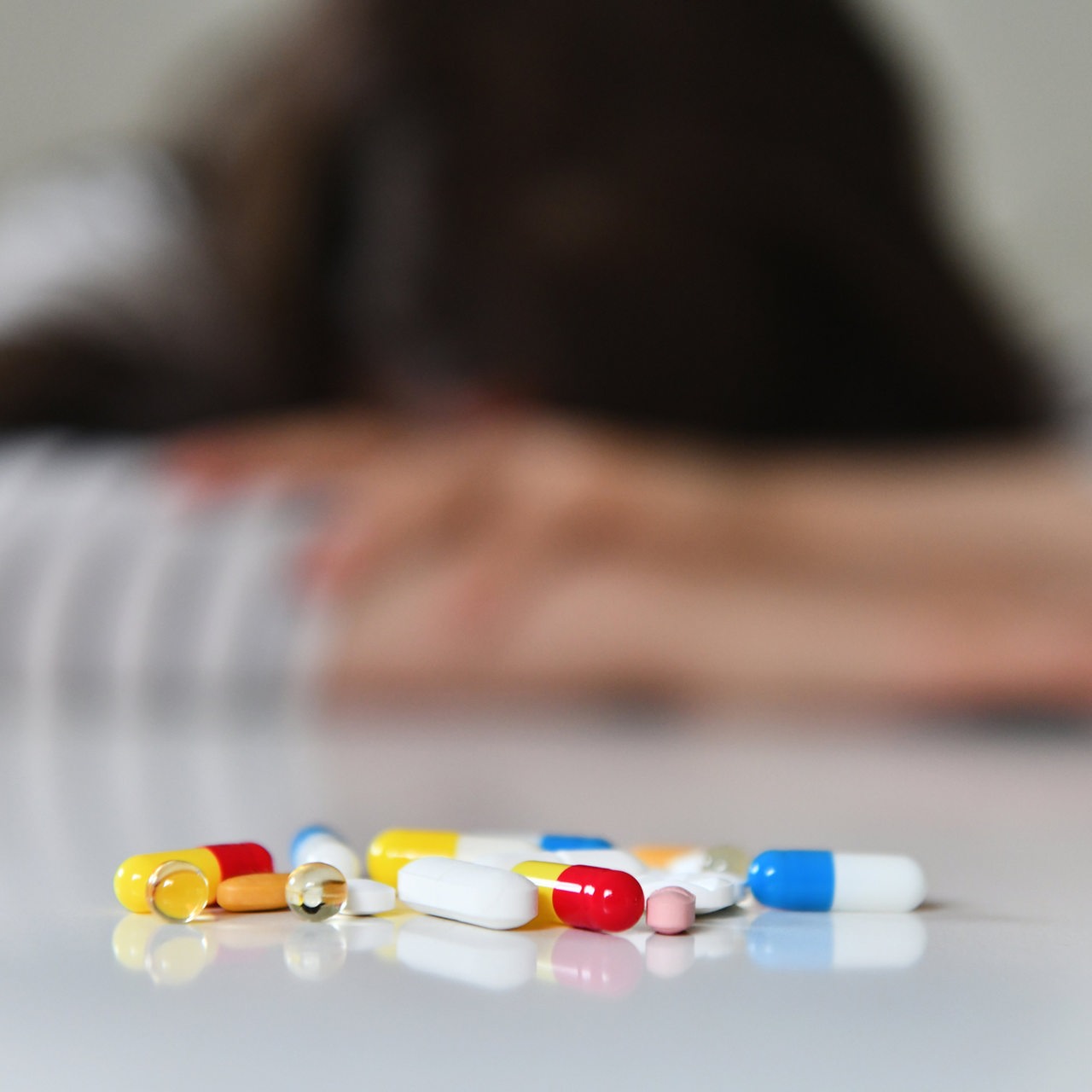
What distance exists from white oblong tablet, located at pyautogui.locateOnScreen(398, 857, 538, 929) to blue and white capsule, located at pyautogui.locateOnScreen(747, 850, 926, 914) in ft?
0.34

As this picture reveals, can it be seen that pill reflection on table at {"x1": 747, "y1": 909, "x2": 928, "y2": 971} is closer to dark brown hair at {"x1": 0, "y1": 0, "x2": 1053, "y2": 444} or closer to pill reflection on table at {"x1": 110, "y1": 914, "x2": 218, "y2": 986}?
pill reflection on table at {"x1": 110, "y1": 914, "x2": 218, "y2": 986}

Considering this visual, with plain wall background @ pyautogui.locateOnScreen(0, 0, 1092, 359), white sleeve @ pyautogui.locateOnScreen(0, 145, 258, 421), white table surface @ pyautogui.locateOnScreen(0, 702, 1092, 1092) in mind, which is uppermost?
plain wall background @ pyautogui.locateOnScreen(0, 0, 1092, 359)

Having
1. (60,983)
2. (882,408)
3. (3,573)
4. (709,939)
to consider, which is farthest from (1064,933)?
(882,408)

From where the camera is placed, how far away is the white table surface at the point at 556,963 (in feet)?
1.03

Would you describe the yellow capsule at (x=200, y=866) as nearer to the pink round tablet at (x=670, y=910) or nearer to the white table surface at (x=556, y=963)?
the white table surface at (x=556, y=963)

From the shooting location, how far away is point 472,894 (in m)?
0.47

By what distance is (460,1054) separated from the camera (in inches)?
12.5

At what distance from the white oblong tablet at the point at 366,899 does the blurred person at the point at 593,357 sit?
0.77 m

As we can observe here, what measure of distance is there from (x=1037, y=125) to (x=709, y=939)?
3135 mm

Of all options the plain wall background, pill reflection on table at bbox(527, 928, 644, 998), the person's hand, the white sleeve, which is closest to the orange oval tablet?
pill reflection on table at bbox(527, 928, 644, 998)

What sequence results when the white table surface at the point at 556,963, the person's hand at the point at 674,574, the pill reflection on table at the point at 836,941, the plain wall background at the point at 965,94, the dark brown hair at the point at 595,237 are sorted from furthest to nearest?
1. the plain wall background at the point at 965,94
2. the dark brown hair at the point at 595,237
3. the person's hand at the point at 674,574
4. the pill reflection on table at the point at 836,941
5. the white table surface at the point at 556,963

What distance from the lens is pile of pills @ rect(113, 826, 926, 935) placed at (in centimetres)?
47

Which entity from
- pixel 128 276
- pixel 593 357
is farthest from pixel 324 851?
pixel 128 276

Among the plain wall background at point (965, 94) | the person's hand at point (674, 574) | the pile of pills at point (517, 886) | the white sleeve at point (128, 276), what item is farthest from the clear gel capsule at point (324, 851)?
the plain wall background at point (965, 94)
